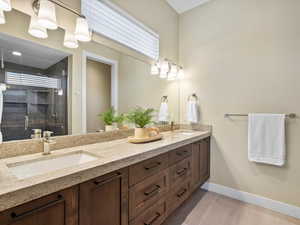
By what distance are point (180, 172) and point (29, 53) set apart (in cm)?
167

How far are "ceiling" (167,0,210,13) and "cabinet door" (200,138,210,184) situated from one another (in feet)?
6.78

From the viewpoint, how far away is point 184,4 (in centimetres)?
248

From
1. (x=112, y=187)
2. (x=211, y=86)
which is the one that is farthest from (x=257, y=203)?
(x=112, y=187)

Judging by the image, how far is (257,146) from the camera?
6.31ft

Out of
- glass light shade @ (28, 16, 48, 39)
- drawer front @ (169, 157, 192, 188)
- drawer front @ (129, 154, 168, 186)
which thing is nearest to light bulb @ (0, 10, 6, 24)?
glass light shade @ (28, 16, 48, 39)

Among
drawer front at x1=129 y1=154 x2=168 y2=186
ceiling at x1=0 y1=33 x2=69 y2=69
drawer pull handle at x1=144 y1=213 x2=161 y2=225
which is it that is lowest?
drawer pull handle at x1=144 y1=213 x2=161 y2=225

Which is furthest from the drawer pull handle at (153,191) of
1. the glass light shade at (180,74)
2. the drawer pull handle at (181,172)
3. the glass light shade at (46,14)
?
the glass light shade at (180,74)

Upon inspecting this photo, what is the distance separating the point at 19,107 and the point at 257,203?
2661 mm

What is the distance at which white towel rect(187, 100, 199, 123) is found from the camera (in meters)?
2.38

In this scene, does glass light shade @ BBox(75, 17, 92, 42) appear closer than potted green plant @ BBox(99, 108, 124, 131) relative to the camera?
Yes

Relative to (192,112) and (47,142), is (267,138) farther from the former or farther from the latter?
(47,142)

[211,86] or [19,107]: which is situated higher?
[211,86]

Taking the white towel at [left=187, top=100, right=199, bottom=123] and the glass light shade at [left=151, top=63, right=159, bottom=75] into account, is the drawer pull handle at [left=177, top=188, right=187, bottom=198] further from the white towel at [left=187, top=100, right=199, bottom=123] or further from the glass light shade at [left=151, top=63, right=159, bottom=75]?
the glass light shade at [left=151, top=63, right=159, bottom=75]

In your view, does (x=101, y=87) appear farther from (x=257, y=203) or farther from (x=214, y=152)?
(x=257, y=203)
